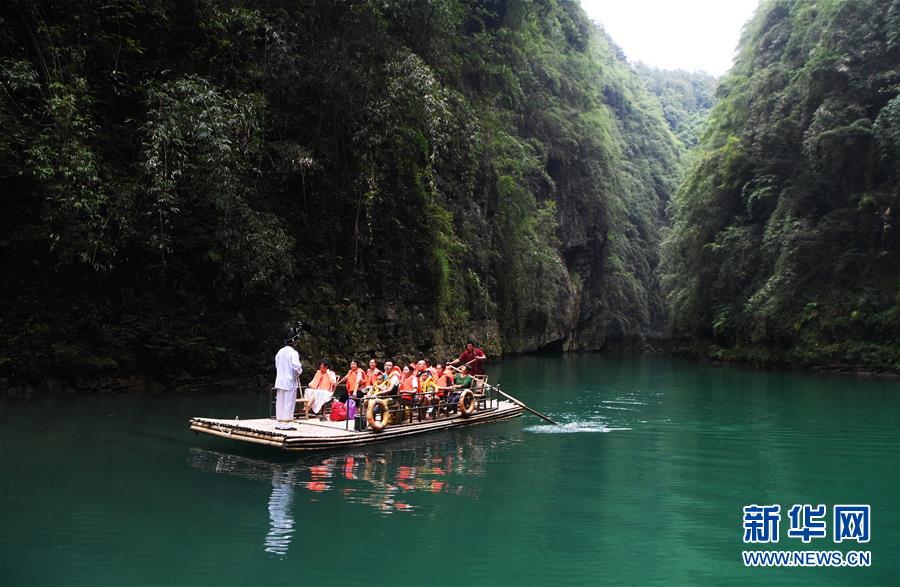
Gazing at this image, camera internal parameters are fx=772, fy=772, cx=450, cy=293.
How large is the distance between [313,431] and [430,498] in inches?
130

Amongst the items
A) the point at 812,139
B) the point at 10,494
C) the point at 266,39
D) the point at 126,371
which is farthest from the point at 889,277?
the point at 10,494

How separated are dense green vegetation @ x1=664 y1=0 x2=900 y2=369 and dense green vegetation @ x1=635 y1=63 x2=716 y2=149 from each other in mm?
40089

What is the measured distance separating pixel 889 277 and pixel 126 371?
26.2 meters

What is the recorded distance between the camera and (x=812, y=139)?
95.3ft

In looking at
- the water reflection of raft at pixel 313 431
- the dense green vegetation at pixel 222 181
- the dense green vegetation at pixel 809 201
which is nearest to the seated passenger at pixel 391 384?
the water reflection of raft at pixel 313 431

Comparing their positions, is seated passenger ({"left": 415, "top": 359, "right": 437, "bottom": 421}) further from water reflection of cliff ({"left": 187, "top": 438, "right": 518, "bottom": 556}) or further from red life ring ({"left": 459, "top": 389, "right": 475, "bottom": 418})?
water reflection of cliff ({"left": 187, "top": 438, "right": 518, "bottom": 556})

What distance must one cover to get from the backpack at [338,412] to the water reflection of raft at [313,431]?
9.8 inches

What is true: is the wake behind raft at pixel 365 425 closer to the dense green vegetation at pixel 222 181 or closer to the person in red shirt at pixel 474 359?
the person in red shirt at pixel 474 359

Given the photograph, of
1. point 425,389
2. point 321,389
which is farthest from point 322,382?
point 425,389

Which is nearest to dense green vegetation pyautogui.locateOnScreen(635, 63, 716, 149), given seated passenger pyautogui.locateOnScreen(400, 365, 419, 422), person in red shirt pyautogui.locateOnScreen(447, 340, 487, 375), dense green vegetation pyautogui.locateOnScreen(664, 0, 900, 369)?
dense green vegetation pyautogui.locateOnScreen(664, 0, 900, 369)

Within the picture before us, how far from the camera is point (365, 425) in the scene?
40.7ft

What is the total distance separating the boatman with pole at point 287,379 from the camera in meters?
11.9

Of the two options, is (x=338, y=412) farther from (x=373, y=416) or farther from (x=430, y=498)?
(x=430, y=498)

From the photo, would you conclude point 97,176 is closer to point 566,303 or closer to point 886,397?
point 886,397
